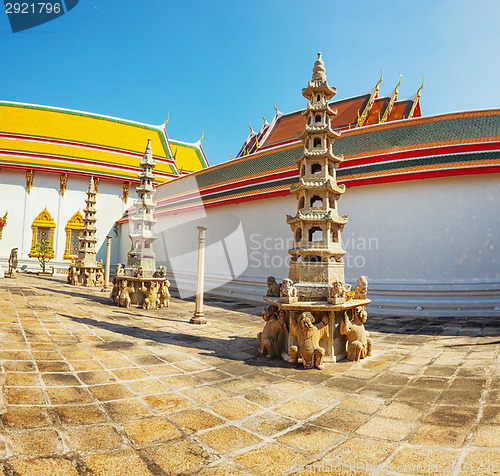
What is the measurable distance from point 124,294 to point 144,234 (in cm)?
195

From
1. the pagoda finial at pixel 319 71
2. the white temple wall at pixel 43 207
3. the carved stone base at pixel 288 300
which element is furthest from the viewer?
the white temple wall at pixel 43 207

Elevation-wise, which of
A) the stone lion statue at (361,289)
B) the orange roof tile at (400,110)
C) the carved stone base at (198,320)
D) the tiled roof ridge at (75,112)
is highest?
the tiled roof ridge at (75,112)

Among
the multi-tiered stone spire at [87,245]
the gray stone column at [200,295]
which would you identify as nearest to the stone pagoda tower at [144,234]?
the gray stone column at [200,295]

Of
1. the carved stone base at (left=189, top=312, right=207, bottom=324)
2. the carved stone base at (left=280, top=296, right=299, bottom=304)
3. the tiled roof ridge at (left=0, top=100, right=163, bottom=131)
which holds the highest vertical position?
the tiled roof ridge at (left=0, top=100, right=163, bottom=131)

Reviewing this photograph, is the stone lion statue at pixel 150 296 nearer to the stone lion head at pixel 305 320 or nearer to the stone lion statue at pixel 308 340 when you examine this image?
the stone lion statue at pixel 308 340

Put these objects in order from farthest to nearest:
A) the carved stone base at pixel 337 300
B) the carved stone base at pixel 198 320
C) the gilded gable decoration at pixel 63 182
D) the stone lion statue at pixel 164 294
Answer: the gilded gable decoration at pixel 63 182
the stone lion statue at pixel 164 294
the carved stone base at pixel 198 320
the carved stone base at pixel 337 300

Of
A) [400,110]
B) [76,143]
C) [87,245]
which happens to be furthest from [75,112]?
[400,110]

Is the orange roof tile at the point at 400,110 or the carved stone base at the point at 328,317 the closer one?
the carved stone base at the point at 328,317

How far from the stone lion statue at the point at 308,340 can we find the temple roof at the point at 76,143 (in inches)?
848

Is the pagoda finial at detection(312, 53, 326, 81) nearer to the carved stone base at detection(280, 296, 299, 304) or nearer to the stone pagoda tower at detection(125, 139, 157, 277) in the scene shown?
the carved stone base at detection(280, 296, 299, 304)

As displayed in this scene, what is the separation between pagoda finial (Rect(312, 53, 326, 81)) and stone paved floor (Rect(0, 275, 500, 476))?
195 inches

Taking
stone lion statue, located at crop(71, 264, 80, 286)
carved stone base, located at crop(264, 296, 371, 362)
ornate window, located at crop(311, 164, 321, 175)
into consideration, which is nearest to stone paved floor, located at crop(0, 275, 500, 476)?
carved stone base, located at crop(264, 296, 371, 362)

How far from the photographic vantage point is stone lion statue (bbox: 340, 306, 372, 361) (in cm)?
530

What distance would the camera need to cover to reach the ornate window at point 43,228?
21.8 m
